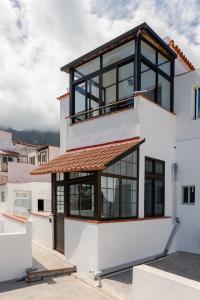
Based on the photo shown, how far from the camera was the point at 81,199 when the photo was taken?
10.2 metres

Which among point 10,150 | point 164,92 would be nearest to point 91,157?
point 164,92

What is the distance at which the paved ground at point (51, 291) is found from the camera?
25.0 feet

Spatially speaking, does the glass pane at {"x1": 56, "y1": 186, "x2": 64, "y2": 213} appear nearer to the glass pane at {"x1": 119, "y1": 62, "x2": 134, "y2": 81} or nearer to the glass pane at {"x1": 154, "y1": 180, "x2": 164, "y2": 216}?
the glass pane at {"x1": 154, "y1": 180, "x2": 164, "y2": 216}

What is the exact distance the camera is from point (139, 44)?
33.6 feet

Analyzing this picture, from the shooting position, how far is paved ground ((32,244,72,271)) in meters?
9.66

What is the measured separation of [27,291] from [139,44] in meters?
9.45

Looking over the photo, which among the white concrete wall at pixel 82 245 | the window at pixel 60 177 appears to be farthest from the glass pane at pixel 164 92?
the white concrete wall at pixel 82 245

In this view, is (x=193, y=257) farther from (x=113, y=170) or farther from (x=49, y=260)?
(x=49, y=260)

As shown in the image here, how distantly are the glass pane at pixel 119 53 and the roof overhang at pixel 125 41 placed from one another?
8.2 inches

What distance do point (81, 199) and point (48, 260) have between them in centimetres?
279

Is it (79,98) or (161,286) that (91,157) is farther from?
(161,286)

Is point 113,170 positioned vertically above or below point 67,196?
above

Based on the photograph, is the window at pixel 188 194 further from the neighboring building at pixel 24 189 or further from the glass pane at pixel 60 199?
the neighboring building at pixel 24 189

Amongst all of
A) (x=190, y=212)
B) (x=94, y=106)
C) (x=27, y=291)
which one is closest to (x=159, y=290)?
(x=27, y=291)
